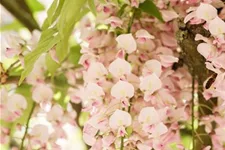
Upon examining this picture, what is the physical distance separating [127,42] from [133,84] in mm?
43

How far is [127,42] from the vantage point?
513 millimetres

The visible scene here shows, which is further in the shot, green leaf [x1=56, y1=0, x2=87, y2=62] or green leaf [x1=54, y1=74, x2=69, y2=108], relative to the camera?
green leaf [x1=54, y1=74, x2=69, y2=108]

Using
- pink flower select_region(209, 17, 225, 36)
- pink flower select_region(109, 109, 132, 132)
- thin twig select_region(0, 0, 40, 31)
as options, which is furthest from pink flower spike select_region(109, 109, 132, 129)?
thin twig select_region(0, 0, 40, 31)

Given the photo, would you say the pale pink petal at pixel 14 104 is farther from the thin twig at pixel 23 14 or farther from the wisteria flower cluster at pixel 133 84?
the thin twig at pixel 23 14

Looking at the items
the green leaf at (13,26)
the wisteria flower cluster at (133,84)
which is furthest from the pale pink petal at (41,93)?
the green leaf at (13,26)

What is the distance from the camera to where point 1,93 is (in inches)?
24.0

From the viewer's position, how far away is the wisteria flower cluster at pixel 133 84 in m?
0.51

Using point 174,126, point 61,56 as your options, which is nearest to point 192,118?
point 174,126

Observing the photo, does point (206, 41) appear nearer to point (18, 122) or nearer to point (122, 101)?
point (122, 101)

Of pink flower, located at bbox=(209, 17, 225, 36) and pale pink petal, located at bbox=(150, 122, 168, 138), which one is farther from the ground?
pink flower, located at bbox=(209, 17, 225, 36)

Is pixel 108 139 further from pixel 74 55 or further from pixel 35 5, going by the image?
pixel 35 5

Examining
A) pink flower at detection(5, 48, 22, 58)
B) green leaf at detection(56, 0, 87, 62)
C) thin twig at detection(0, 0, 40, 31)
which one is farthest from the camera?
thin twig at detection(0, 0, 40, 31)

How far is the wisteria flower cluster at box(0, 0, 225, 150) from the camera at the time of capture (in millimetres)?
506

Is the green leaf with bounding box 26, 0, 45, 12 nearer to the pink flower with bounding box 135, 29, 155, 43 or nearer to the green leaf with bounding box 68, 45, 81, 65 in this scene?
the green leaf with bounding box 68, 45, 81, 65
